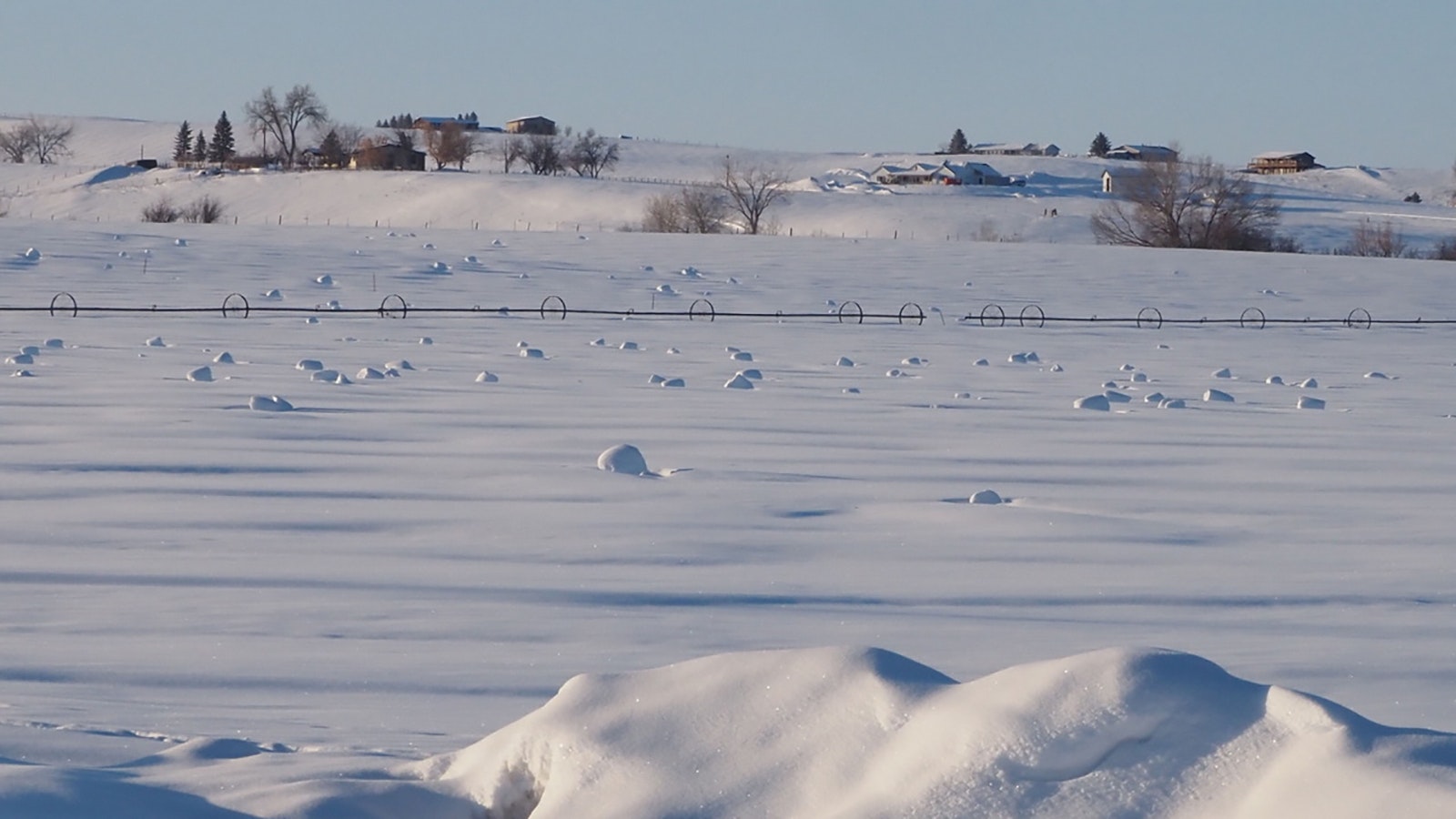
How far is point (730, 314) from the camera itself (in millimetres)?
15883

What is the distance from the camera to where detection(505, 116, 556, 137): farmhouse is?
9394 centimetres

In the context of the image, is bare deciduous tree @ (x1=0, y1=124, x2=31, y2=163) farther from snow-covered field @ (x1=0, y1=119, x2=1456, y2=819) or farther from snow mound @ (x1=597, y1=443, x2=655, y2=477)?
snow mound @ (x1=597, y1=443, x2=655, y2=477)

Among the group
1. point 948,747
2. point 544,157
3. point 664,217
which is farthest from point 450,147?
point 948,747

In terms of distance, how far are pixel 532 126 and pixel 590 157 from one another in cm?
2295

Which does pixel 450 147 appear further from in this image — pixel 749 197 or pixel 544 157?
pixel 749 197

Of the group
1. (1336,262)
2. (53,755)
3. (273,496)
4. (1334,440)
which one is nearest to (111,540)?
(273,496)

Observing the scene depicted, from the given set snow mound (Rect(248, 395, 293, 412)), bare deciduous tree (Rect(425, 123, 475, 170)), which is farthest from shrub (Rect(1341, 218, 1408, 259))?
bare deciduous tree (Rect(425, 123, 475, 170))

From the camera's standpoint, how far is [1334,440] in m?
6.95

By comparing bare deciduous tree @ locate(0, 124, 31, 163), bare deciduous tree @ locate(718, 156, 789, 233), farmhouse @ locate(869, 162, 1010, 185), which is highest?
bare deciduous tree @ locate(0, 124, 31, 163)

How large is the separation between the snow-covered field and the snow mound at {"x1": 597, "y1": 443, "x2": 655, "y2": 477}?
0.02 metres

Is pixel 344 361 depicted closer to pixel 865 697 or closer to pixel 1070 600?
pixel 1070 600

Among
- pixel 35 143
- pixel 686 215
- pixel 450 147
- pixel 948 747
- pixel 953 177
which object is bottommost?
pixel 948 747

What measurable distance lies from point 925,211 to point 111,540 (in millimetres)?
51411

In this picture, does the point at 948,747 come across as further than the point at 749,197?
No
